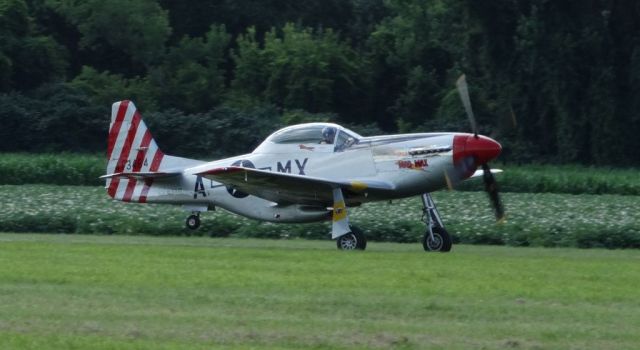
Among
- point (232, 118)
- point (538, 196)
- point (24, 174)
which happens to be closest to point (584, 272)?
point (538, 196)

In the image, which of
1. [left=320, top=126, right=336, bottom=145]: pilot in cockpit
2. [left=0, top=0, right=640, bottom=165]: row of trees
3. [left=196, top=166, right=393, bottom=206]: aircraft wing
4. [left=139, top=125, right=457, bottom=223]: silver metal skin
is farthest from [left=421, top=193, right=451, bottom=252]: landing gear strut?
[left=0, top=0, right=640, bottom=165]: row of trees

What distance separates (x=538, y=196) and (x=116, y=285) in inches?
862

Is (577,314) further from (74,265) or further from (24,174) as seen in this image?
(24,174)

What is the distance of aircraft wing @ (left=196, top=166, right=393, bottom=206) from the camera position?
64.8 feet

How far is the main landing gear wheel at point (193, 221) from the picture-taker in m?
24.0

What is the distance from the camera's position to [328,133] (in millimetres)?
21047

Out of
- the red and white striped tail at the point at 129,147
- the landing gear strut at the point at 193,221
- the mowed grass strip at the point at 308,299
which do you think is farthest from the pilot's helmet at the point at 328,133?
the red and white striped tail at the point at 129,147

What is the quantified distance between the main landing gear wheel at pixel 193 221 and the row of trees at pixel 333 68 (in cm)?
2273

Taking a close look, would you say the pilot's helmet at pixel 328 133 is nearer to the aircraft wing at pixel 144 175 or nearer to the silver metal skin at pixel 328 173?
the silver metal skin at pixel 328 173

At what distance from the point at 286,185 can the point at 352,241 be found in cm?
141

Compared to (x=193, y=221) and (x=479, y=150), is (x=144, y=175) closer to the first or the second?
(x=193, y=221)

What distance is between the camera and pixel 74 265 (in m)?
15.8

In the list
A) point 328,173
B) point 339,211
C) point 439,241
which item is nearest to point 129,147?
point 328,173

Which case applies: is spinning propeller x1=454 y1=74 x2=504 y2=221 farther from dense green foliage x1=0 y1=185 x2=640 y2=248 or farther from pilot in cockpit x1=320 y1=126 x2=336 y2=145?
dense green foliage x1=0 y1=185 x2=640 y2=248
